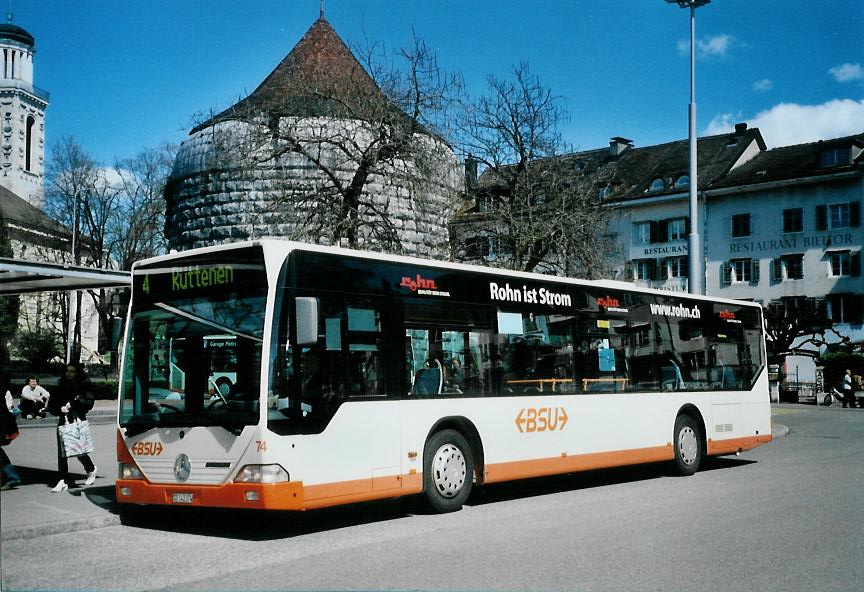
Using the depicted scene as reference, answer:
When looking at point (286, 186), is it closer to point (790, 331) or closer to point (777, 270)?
point (790, 331)

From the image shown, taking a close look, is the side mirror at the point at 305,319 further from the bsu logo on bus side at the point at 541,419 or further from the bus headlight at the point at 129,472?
the bsu logo on bus side at the point at 541,419

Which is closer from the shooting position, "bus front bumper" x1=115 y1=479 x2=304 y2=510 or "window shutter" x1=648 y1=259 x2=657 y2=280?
"bus front bumper" x1=115 y1=479 x2=304 y2=510

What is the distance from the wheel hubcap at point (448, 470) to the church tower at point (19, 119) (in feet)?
273

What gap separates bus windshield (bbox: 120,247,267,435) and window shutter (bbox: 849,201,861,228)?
177 feet

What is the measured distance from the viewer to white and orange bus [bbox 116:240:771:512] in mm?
9375

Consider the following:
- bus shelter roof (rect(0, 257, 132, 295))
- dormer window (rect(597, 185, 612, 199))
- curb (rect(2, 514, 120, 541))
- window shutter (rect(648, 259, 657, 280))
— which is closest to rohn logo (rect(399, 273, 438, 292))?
bus shelter roof (rect(0, 257, 132, 295))

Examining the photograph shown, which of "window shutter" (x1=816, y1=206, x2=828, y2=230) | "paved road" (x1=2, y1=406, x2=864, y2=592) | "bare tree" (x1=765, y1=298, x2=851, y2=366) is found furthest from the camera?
"window shutter" (x1=816, y1=206, x2=828, y2=230)

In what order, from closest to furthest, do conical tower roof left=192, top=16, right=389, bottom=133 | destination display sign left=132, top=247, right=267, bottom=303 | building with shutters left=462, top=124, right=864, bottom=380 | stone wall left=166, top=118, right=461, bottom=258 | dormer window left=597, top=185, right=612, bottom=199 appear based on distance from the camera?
destination display sign left=132, top=247, right=267, bottom=303
conical tower roof left=192, top=16, right=389, bottom=133
stone wall left=166, top=118, right=461, bottom=258
dormer window left=597, top=185, right=612, bottom=199
building with shutters left=462, top=124, right=864, bottom=380

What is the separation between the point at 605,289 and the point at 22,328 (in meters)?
46.1

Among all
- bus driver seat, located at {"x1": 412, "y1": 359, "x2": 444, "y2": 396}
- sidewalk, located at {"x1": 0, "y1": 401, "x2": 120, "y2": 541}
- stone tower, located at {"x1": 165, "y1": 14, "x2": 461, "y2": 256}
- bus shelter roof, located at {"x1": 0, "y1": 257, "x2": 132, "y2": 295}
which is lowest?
sidewalk, located at {"x1": 0, "y1": 401, "x2": 120, "y2": 541}

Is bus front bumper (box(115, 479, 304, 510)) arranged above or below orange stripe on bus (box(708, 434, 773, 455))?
above

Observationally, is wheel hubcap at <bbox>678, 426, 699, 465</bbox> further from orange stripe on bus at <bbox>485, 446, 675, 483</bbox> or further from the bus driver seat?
the bus driver seat

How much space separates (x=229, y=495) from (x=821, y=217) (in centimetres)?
5524

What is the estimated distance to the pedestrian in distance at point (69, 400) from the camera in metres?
12.4
